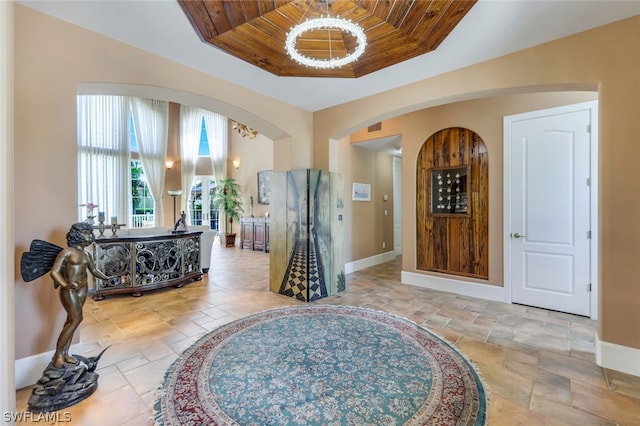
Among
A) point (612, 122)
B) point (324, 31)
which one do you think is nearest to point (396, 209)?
point (612, 122)

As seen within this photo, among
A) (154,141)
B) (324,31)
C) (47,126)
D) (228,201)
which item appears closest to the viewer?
(47,126)

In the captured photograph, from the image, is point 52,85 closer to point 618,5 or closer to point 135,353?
point 135,353

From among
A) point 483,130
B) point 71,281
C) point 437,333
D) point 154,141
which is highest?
point 154,141

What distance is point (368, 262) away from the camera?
19.7ft

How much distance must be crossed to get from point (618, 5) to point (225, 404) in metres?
4.13

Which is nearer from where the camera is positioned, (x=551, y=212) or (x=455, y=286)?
(x=551, y=212)

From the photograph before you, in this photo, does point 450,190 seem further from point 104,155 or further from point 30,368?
point 104,155

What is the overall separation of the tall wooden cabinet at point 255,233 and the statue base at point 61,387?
605cm

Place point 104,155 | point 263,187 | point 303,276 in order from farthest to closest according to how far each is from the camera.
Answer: point 263,187 < point 104,155 < point 303,276

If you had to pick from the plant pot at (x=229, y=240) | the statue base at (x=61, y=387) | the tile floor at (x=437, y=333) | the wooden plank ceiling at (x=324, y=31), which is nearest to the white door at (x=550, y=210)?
the tile floor at (x=437, y=333)

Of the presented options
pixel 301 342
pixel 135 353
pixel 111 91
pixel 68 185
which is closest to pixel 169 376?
pixel 135 353

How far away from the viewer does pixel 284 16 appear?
→ 228 centimetres

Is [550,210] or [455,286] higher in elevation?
[550,210]

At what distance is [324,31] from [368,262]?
459cm
